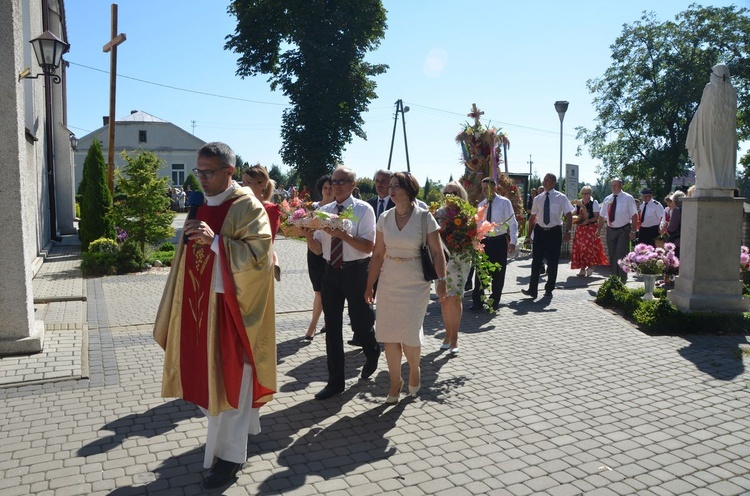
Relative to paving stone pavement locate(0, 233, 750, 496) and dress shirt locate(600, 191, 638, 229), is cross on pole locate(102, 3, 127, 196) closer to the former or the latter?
paving stone pavement locate(0, 233, 750, 496)

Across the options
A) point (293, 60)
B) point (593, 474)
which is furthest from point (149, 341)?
point (293, 60)

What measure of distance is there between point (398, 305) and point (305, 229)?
119 centimetres

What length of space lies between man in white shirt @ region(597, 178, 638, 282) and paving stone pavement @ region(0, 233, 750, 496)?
4.74 m

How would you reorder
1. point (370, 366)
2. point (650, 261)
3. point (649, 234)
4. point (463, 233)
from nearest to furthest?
point (370, 366)
point (463, 233)
point (650, 261)
point (649, 234)

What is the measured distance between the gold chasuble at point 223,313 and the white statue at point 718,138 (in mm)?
7146

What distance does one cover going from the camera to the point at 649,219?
538 inches

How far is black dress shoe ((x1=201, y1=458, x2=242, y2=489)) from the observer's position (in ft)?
12.5

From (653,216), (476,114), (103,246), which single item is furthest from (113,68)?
(653,216)

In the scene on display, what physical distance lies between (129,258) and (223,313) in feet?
36.7

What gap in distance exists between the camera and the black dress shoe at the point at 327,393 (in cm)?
554

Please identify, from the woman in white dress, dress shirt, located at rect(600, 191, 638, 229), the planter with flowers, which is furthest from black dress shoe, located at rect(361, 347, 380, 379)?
dress shirt, located at rect(600, 191, 638, 229)

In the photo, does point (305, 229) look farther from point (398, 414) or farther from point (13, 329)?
point (13, 329)

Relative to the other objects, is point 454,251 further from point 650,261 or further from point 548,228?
point 548,228

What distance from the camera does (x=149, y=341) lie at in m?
7.62
